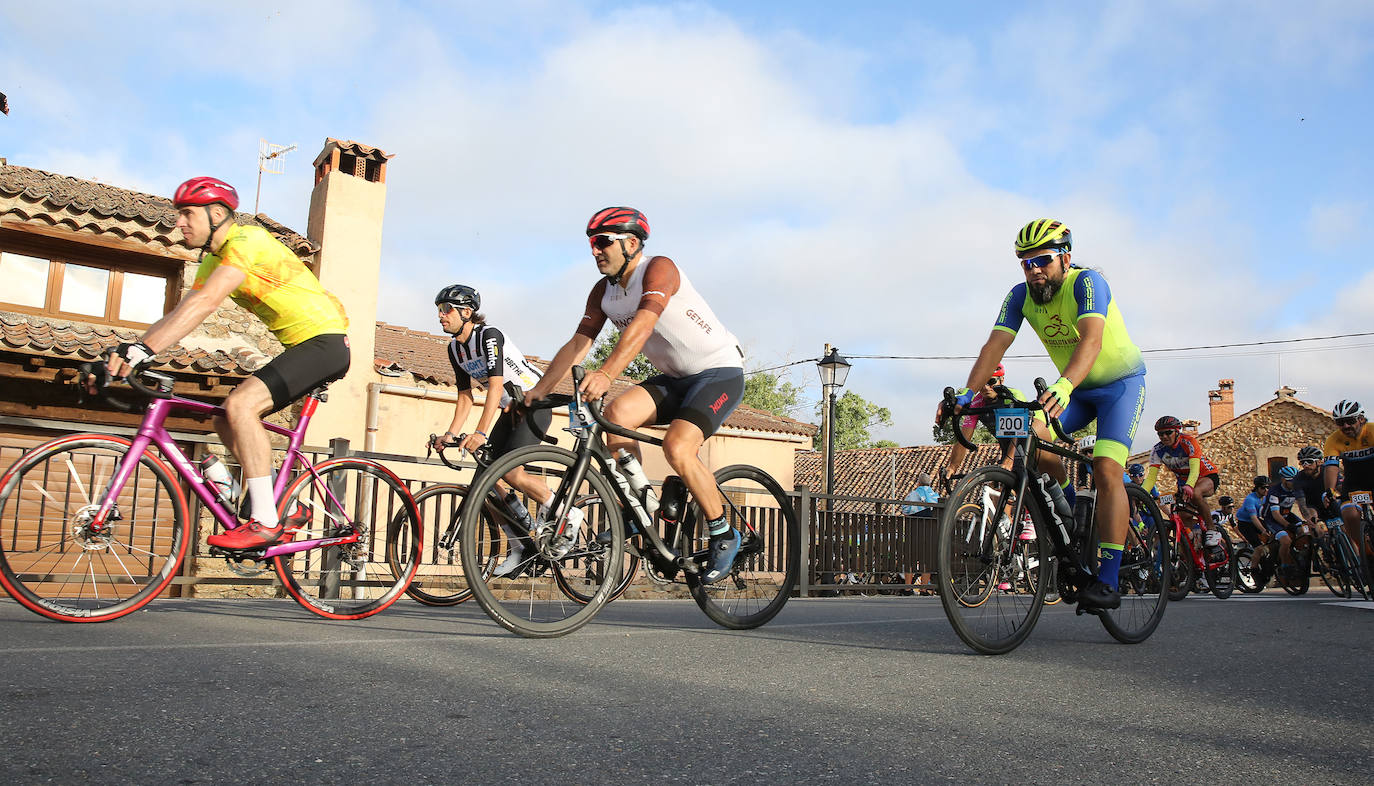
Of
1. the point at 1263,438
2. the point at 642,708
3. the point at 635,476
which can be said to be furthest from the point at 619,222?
the point at 1263,438

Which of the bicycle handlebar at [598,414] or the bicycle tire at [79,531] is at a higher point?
the bicycle handlebar at [598,414]

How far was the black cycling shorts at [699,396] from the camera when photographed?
459 centimetres

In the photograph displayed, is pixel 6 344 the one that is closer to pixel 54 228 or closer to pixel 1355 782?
pixel 54 228

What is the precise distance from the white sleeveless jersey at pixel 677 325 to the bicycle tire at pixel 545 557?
2.36ft

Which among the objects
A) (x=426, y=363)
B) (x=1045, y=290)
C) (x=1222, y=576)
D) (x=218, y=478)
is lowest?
(x=1222, y=576)

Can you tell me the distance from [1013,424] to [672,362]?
158 centimetres

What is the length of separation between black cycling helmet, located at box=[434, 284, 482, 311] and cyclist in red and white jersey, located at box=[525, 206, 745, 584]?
1669mm

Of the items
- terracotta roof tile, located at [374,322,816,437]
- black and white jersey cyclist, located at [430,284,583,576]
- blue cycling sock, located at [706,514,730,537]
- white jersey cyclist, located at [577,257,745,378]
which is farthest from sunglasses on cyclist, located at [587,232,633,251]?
terracotta roof tile, located at [374,322,816,437]

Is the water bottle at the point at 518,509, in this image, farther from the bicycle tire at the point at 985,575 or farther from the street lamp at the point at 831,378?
the street lamp at the point at 831,378

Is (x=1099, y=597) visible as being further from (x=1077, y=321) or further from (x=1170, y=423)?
(x=1170, y=423)

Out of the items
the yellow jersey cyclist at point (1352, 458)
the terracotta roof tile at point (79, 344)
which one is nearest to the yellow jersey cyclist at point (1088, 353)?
the yellow jersey cyclist at point (1352, 458)

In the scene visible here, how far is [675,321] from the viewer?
183 inches

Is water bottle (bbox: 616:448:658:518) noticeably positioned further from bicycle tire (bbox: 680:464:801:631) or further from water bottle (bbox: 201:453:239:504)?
water bottle (bbox: 201:453:239:504)

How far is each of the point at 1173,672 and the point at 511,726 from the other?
8.79 feet
